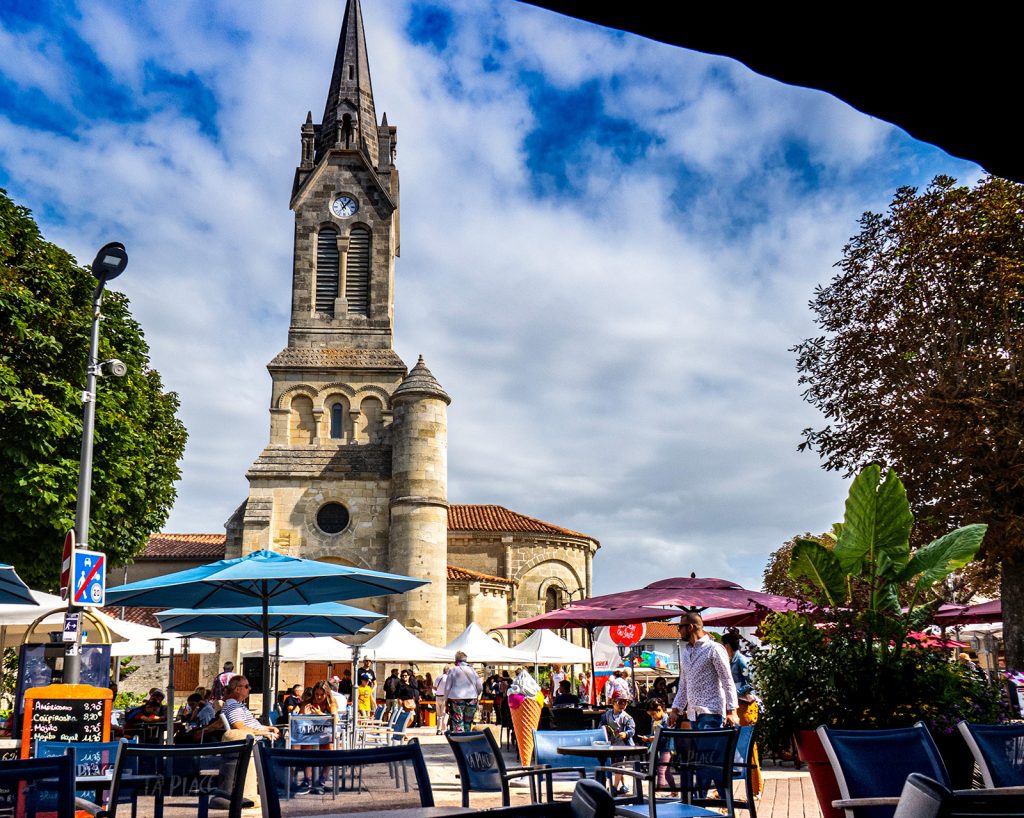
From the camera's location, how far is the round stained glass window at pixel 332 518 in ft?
120

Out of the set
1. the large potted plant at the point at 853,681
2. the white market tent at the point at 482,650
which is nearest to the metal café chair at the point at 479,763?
the large potted plant at the point at 853,681

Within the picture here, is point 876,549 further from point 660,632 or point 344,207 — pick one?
point 660,632

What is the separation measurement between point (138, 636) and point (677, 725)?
37.2ft

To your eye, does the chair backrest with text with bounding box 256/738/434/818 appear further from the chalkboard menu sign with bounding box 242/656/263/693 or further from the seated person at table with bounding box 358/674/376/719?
the chalkboard menu sign with bounding box 242/656/263/693

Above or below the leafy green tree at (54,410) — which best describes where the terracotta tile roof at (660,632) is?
below

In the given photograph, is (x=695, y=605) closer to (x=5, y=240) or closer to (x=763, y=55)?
(x=763, y=55)

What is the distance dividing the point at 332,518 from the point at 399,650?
13.8 metres

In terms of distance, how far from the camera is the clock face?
4278 cm

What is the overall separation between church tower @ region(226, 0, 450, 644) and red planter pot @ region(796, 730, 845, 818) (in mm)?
27435

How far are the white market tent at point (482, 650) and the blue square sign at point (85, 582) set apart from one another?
43.8ft

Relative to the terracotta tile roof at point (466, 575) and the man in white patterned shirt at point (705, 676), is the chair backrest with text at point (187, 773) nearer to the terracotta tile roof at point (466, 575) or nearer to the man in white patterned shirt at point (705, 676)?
the man in white patterned shirt at point (705, 676)

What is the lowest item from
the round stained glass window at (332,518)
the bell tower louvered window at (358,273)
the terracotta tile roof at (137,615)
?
the terracotta tile roof at (137,615)

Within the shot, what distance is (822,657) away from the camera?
778 centimetres

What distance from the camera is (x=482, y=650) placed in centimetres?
2477
